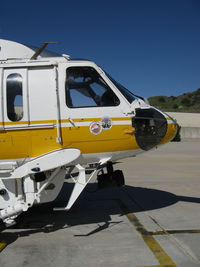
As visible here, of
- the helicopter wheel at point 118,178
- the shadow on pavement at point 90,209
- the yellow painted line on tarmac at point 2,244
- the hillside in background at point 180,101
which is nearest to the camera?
the yellow painted line on tarmac at point 2,244

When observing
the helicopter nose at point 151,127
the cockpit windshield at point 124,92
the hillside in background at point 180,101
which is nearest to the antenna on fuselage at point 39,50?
the cockpit windshield at point 124,92

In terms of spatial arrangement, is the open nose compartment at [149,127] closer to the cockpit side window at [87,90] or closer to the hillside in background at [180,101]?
the cockpit side window at [87,90]

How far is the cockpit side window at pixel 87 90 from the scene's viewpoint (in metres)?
4.80

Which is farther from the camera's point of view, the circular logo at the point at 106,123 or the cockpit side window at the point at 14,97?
the circular logo at the point at 106,123

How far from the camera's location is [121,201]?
22.6 feet

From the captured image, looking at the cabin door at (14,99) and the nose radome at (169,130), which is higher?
the cabin door at (14,99)

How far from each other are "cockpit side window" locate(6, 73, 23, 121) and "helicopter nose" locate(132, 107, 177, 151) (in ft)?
6.95

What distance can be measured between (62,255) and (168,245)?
1702mm

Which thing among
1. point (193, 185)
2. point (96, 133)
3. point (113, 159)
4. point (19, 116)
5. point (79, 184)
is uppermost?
point (19, 116)

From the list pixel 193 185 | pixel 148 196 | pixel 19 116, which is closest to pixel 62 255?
pixel 19 116

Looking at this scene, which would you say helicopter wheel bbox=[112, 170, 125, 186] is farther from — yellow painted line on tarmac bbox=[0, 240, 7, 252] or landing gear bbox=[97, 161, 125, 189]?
yellow painted line on tarmac bbox=[0, 240, 7, 252]

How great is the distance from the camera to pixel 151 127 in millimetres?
4977

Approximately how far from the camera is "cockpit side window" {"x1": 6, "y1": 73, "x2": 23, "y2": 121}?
4589mm

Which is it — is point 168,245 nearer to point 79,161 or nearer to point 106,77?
point 79,161
